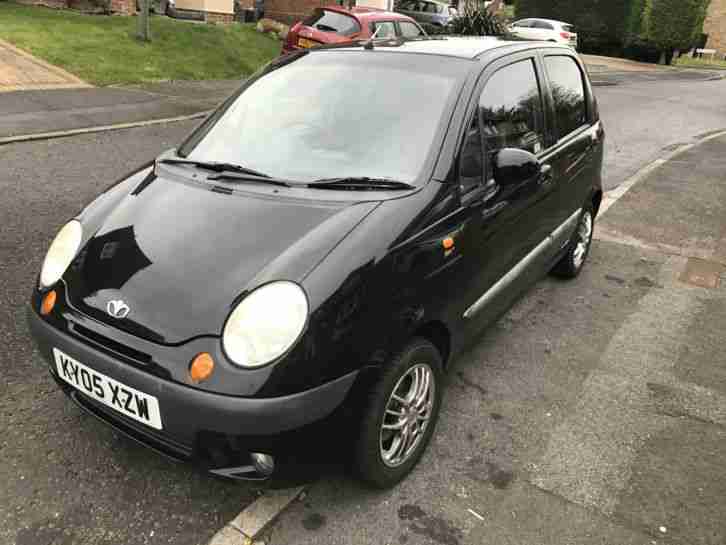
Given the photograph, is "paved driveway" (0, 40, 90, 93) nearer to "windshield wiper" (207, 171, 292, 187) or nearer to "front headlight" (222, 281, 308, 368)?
"windshield wiper" (207, 171, 292, 187)

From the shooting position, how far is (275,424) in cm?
212

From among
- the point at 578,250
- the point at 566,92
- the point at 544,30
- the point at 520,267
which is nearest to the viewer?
the point at 520,267

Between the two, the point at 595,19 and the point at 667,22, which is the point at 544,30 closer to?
the point at 595,19

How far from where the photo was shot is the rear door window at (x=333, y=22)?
12438 millimetres

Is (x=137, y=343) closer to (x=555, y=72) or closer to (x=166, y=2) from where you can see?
(x=555, y=72)

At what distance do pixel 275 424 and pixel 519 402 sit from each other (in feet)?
5.56

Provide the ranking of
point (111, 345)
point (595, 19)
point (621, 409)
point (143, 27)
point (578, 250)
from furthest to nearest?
point (595, 19)
point (143, 27)
point (578, 250)
point (621, 409)
point (111, 345)

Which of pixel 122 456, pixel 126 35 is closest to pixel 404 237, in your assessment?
pixel 122 456

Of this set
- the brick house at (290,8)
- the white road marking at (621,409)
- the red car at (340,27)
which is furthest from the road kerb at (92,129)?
the brick house at (290,8)

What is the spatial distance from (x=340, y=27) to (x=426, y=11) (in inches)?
624

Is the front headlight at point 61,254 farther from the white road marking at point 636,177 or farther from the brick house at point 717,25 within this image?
the brick house at point 717,25

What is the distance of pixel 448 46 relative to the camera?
11.3ft

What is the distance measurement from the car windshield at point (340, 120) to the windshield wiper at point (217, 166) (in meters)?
0.04

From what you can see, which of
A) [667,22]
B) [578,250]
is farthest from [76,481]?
[667,22]
